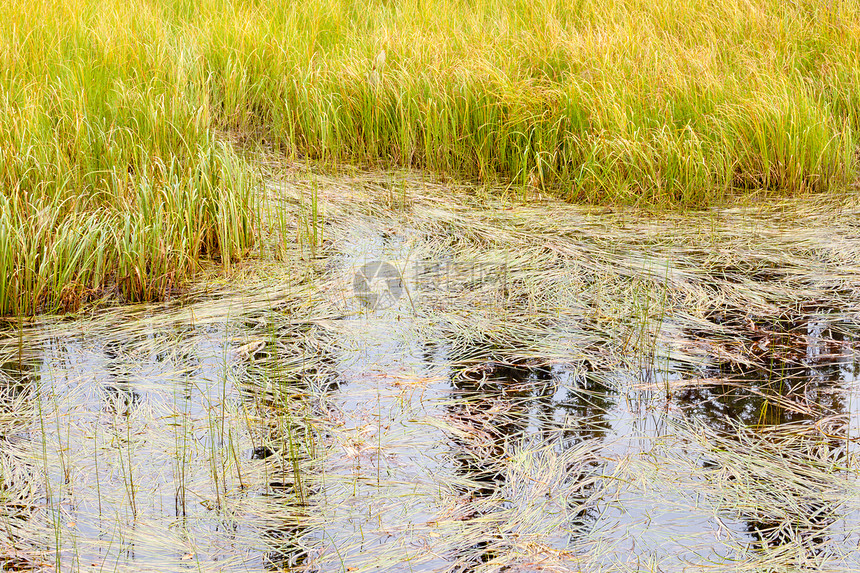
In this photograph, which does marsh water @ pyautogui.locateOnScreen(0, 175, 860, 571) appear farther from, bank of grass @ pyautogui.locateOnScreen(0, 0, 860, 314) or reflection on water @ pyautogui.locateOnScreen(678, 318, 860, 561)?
bank of grass @ pyautogui.locateOnScreen(0, 0, 860, 314)

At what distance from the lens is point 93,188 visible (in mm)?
3982

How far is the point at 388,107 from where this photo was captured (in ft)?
17.5

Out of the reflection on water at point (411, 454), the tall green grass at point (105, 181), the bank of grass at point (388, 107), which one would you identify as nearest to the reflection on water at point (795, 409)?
the reflection on water at point (411, 454)

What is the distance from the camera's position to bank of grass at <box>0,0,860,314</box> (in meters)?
3.81

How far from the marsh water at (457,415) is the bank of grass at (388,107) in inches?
16.6

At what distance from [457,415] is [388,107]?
10.4 feet

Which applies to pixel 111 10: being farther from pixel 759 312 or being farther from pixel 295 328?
pixel 759 312

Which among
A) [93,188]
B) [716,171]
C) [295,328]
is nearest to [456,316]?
[295,328]

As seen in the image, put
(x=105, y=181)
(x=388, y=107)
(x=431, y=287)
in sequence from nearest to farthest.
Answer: (x=431, y=287), (x=105, y=181), (x=388, y=107)

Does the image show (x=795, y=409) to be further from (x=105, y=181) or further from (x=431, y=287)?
(x=105, y=181)

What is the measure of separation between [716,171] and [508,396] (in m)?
2.70

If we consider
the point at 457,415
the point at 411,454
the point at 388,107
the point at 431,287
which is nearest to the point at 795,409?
the point at 457,415

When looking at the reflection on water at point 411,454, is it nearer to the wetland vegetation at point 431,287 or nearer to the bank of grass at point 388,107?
the wetland vegetation at point 431,287

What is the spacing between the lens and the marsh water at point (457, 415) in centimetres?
205
